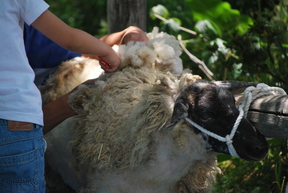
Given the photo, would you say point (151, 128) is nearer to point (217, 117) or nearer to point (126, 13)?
point (217, 117)

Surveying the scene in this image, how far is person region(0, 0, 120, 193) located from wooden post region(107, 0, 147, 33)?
53.2 inches

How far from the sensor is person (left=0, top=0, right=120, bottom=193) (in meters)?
1.62

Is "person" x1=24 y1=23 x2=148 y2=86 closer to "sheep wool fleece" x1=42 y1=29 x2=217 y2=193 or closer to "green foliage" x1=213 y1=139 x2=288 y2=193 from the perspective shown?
"sheep wool fleece" x1=42 y1=29 x2=217 y2=193

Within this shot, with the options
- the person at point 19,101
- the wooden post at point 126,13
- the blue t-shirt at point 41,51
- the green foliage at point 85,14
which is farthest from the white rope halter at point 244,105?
the green foliage at point 85,14

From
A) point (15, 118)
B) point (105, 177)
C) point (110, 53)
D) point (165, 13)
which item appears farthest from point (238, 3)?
point (15, 118)

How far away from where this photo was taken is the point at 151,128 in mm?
1910

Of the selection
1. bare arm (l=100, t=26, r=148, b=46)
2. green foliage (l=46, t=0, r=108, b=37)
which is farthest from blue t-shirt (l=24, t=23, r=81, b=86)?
green foliage (l=46, t=0, r=108, b=37)

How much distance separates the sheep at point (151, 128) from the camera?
1755mm

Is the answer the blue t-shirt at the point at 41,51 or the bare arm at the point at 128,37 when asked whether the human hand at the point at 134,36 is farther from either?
the blue t-shirt at the point at 41,51

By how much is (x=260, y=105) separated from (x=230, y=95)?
0.16 metres

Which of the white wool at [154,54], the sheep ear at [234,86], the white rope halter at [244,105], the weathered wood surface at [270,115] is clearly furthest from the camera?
the white wool at [154,54]

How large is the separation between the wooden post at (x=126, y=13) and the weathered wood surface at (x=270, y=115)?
1.64m

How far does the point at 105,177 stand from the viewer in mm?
2105

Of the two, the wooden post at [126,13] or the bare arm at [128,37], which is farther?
the wooden post at [126,13]
